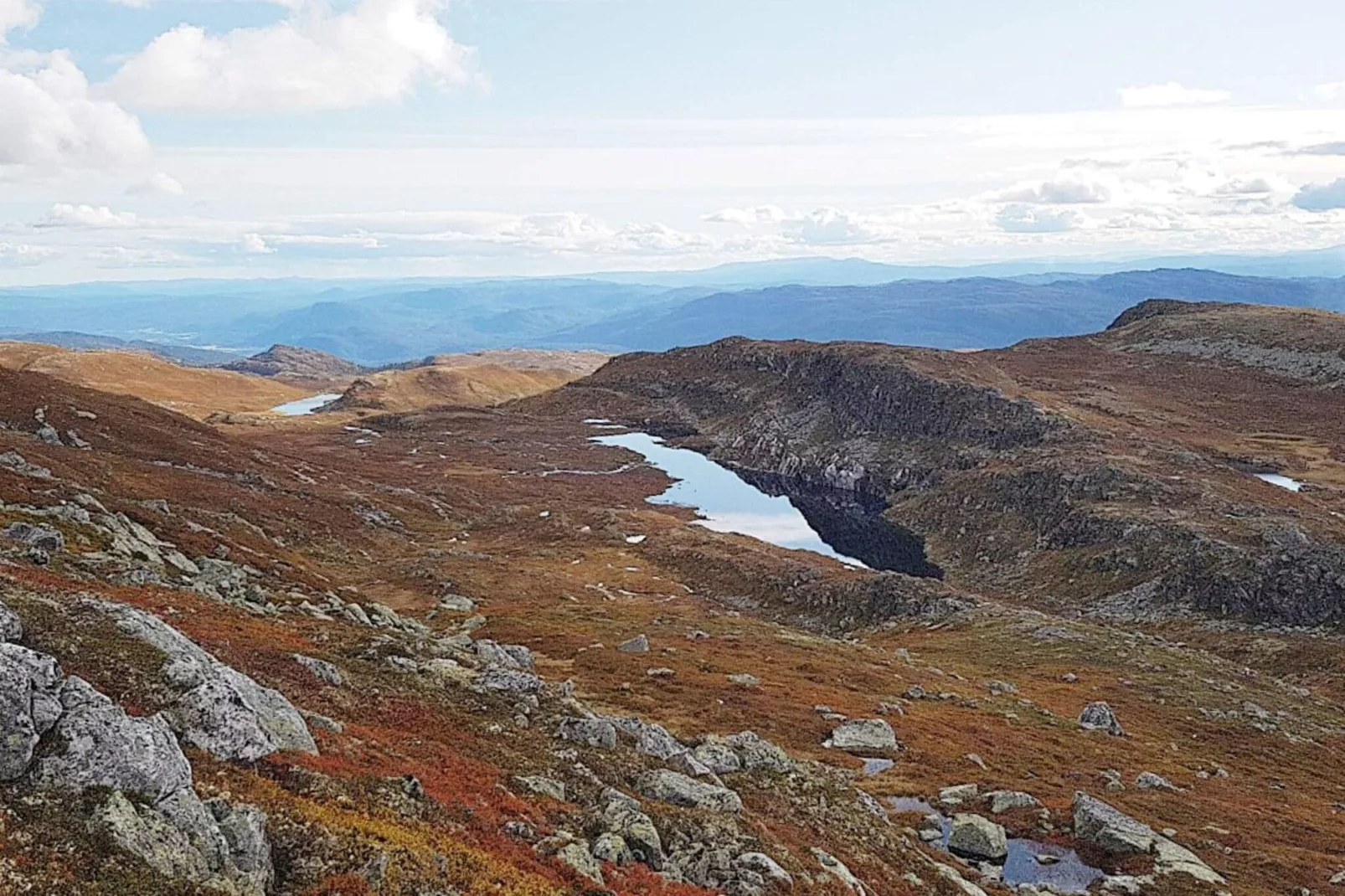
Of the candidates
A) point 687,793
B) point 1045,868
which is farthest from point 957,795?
point 687,793

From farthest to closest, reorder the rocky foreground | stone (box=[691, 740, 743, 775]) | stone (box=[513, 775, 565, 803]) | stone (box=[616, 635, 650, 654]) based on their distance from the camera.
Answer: stone (box=[616, 635, 650, 654]), stone (box=[691, 740, 743, 775]), stone (box=[513, 775, 565, 803]), the rocky foreground

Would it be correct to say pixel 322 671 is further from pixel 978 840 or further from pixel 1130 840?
pixel 1130 840

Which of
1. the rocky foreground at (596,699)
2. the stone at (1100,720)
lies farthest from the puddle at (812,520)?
the stone at (1100,720)

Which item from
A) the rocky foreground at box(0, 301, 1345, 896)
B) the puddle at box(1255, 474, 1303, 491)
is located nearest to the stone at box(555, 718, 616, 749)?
the rocky foreground at box(0, 301, 1345, 896)

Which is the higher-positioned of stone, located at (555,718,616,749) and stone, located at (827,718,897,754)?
stone, located at (555,718,616,749)

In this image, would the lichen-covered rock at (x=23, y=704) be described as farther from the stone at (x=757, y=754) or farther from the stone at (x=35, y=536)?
the stone at (x=757, y=754)

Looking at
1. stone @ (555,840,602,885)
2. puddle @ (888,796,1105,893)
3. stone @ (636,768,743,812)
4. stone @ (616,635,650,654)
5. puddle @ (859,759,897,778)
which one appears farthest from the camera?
stone @ (616,635,650,654)

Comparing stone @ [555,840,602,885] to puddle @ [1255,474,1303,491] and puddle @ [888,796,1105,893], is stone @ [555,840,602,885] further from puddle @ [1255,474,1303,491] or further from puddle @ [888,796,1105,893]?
puddle @ [1255,474,1303,491]
